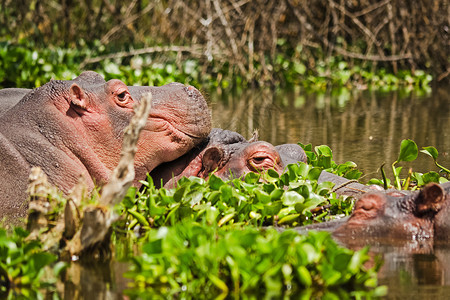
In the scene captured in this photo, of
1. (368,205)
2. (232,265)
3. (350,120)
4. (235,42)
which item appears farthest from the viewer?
(235,42)

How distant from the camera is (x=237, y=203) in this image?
4.44m

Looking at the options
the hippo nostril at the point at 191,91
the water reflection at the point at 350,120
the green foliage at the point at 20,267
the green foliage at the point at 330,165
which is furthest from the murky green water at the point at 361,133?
the hippo nostril at the point at 191,91

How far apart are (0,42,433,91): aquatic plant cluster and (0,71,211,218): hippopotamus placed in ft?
16.4

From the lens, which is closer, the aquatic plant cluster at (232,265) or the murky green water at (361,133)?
the aquatic plant cluster at (232,265)

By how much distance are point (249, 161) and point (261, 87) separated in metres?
8.30

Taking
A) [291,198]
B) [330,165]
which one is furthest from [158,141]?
[330,165]

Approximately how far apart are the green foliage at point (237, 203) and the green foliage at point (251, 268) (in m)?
0.88

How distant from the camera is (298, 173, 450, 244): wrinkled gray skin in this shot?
3871 mm

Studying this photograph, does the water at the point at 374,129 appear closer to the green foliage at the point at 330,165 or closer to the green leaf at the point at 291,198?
the green foliage at the point at 330,165

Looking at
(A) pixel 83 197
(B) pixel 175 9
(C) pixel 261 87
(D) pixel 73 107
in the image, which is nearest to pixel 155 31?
(B) pixel 175 9

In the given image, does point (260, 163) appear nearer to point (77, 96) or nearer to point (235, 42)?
point (77, 96)

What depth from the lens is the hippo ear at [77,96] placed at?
4.78 meters

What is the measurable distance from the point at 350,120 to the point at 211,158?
15.1 feet

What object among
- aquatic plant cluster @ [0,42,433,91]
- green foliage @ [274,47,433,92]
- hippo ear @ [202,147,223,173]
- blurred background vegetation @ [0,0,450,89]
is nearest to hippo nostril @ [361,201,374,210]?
hippo ear @ [202,147,223,173]
